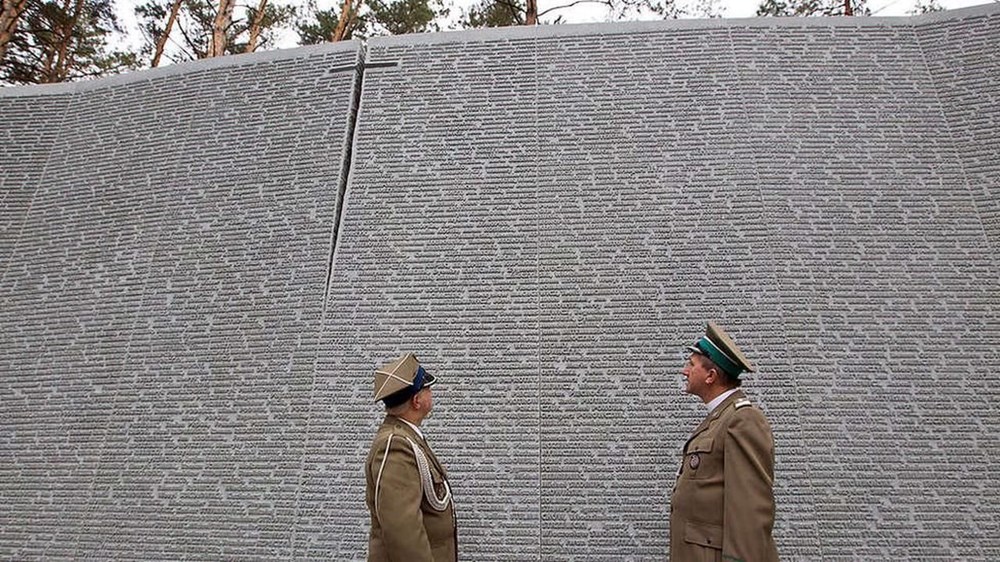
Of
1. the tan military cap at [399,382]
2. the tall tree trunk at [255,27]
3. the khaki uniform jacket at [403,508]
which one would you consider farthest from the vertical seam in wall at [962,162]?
the tall tree trunk at [255,27]

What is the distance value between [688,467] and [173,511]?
237cm

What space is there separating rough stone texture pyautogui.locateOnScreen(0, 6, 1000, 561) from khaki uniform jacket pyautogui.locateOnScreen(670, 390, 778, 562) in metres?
0.69

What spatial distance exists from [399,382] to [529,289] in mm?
1195

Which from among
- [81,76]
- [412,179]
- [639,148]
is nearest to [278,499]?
[412,179]

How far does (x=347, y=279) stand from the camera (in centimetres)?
316

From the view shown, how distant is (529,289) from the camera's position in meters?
3.02

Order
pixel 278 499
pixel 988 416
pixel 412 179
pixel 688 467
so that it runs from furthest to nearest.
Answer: pixel 412 179, pixel 278 499, pixel 988 416, pixel 688 467

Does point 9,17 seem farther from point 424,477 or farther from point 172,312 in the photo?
point 424,477

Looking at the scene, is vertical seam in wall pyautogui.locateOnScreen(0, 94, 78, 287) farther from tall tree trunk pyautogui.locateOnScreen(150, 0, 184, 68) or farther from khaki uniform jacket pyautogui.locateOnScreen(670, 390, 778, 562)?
tall tree trunk pyautogui.locateOnScreen(150, 0, 184, 68)

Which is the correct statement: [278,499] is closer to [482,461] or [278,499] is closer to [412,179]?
[482,461]

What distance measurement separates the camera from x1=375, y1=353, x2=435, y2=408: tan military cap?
6.41 ft

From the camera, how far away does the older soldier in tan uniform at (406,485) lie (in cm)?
173

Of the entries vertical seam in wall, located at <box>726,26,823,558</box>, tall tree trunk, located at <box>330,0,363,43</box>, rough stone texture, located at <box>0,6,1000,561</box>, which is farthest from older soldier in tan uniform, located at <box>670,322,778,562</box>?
tall tree trunk, located at <box>330,0,363,43</box>

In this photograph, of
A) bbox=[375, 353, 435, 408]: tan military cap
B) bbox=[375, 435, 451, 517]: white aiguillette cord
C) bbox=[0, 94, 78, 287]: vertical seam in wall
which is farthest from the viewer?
bbox=[0, 94, 78, 287]: vertical seam in wall
